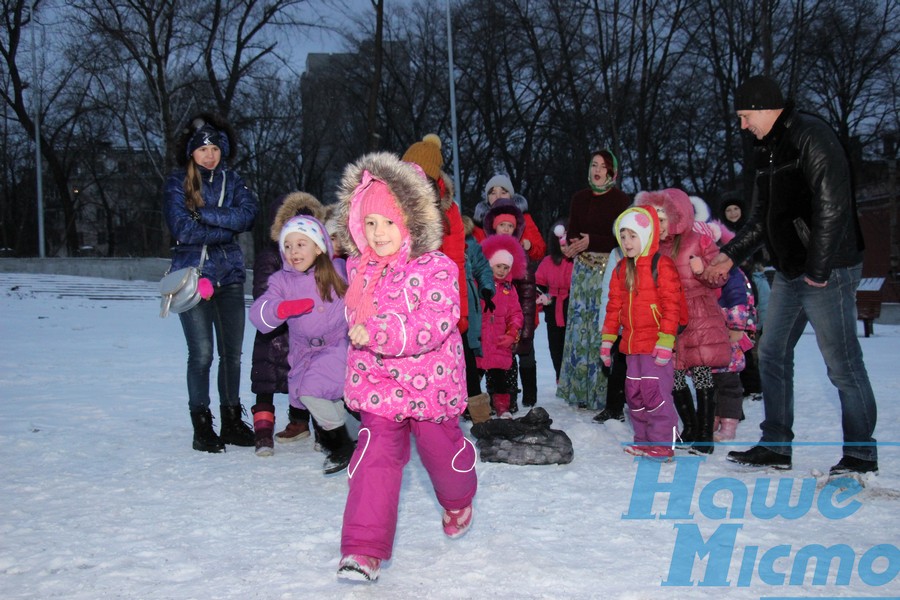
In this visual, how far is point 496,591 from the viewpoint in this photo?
2973 mm

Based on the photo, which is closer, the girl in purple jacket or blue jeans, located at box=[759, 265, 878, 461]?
blue jeans, located at box=[759, 265, 878, 461]

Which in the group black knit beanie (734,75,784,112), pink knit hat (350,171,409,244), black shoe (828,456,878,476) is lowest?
black shoe (828,456,878,476)

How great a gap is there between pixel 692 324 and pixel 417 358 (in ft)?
8.78

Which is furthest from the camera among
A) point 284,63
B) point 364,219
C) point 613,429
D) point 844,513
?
point 284,63

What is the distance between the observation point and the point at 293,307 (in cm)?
459

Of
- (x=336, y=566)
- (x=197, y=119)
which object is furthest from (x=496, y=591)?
(x=197, y=119)

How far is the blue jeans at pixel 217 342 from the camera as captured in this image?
5.18 meters

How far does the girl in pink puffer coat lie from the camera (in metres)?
5.33

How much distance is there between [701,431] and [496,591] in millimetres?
2777

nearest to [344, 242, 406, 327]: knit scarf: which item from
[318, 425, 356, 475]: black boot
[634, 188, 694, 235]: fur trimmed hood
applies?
[318, 425, 356, 475]: black boot

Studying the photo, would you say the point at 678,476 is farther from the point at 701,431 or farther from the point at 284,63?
the point at 284,63

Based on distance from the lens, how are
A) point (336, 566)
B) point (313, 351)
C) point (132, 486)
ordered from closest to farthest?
point (336, 566) → point (132, 486) → point (313, 351)

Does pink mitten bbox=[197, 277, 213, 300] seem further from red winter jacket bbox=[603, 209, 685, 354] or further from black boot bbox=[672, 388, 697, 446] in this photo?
black boot bbox=[672, 388, 697, 446]

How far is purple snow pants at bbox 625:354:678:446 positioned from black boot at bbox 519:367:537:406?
1.85m
